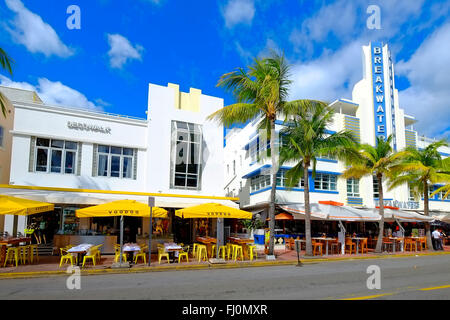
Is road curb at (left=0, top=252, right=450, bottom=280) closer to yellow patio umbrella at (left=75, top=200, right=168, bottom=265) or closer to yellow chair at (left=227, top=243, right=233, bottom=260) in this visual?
yellow patio umbrella at (left=75, top=200, right=168, bottom=265)

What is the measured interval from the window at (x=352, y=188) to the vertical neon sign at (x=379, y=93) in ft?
15.7

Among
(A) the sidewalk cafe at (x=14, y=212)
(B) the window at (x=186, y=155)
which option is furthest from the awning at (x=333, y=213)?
(A) the sidewalk cafe at (x=14, y=212)

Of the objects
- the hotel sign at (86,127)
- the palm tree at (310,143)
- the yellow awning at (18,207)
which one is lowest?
the yellow awning at (18,207)

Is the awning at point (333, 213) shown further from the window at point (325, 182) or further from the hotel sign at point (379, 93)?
the hotel sign at point (379, 93)

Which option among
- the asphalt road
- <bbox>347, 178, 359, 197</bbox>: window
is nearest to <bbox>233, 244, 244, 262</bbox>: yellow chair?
the asphalt road

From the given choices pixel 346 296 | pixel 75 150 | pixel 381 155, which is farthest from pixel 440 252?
pixel 75 150

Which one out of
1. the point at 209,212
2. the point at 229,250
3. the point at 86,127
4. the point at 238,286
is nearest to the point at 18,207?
the point at 209,212

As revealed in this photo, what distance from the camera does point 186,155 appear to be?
20922mm

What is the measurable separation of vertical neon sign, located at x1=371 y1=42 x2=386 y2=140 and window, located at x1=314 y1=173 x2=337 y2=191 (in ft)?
20.1

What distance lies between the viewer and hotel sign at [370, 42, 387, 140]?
30.1 metres

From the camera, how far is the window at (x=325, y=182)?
1091 inches

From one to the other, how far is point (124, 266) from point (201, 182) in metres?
9.20
